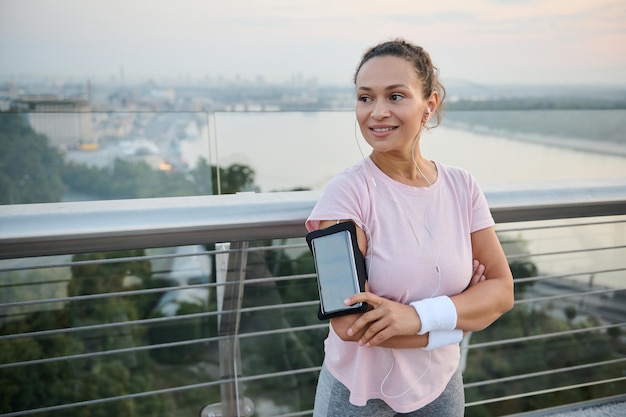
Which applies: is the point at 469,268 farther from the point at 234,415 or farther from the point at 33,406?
the point at 33,406

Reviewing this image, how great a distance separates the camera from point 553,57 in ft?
50.2

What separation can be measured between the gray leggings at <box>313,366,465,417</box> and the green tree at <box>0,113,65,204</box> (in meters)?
6.15

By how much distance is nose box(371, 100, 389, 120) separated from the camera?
1079 mm

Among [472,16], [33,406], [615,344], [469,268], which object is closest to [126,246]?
[469,268]

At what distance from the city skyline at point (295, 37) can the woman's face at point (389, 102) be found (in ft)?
44.0

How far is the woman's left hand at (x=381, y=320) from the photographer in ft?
3.28

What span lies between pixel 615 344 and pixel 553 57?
1465 centimetres

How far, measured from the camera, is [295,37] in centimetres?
1495

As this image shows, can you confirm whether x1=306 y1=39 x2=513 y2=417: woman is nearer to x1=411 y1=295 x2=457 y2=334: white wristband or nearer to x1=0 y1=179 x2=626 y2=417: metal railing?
x1=411 y1=295 x2=457 y2=334: white wristband

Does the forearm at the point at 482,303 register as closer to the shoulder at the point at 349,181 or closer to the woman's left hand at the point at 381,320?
the woman's left hand at the point at 381,320

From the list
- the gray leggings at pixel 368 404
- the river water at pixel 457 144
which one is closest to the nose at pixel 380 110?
the gray leggings at pixel 368 404

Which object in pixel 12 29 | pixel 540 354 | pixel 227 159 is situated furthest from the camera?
pixel 12 29

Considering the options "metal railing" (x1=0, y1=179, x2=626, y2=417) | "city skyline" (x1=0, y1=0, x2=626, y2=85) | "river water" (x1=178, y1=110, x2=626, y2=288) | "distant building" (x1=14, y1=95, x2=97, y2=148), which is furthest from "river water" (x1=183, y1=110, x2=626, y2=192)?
"city skyline" (x1=0, y1=0, x2=626, y2=85)

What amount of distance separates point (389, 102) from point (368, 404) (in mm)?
600
